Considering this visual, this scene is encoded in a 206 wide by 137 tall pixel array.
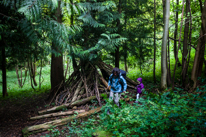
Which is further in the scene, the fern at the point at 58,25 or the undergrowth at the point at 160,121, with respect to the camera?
the fern at the point at 58,25

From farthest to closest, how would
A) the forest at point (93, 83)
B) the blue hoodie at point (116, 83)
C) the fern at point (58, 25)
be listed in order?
the blue hoodie at point (116, 83) → the fern at point (58, 25) → the forest at point (93, 83)

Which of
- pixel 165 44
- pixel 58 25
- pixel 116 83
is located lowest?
pixel 116 83

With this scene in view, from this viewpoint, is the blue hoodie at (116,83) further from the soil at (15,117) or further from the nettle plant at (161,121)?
the soil at (15,117)

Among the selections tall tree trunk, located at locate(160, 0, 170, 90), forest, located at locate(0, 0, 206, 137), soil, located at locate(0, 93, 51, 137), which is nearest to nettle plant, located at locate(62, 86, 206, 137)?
forest, located at locate(0, 0, 206, 137)

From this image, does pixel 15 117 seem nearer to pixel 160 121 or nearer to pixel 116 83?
pixel 116 83

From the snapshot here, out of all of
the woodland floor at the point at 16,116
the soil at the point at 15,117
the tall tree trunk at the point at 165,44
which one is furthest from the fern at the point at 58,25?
the soil at the point at 15,117

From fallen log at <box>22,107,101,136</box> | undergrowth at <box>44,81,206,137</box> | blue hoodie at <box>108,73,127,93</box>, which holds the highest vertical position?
blue hoodie at <box>108,73,127,93</box>

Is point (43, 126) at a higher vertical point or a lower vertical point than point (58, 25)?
lower

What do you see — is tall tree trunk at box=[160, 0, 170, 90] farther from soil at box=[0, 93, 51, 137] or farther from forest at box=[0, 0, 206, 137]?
soil at box=[0, 93, 51, 137]

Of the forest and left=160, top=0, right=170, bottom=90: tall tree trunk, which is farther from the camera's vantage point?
left=160, top=0, right=170, bottom=90: tall tree trunk

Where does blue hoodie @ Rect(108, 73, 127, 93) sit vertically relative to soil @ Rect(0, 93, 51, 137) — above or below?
above

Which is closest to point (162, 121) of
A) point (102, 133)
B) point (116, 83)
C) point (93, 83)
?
point (102, 133)

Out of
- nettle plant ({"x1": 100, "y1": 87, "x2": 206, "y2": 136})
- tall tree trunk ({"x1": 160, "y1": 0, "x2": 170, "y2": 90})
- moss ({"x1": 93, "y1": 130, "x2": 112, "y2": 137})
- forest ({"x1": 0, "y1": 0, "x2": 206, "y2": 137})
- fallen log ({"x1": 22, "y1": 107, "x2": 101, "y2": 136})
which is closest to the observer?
nettle plant ({"x1": 100, "y1": 87, "x2": 206, "y2": 136})

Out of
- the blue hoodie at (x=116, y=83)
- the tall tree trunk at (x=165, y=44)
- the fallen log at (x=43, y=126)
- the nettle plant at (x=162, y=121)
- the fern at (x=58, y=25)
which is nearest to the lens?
the nettle plant at (x=162, y=121)
